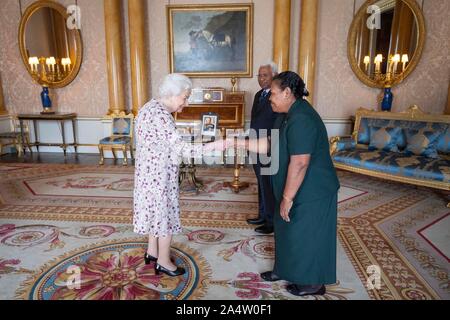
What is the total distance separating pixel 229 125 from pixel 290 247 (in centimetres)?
449

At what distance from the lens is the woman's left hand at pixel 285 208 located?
81.0 inches

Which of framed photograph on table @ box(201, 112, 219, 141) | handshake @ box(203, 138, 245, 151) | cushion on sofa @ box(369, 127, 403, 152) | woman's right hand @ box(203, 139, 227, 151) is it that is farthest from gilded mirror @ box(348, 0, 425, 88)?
woman's right hand @ box(203, 139, 227, 151)

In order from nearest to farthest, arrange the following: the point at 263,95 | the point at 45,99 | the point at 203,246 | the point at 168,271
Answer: the point at 168,271
the point at 203,246
the point at 263,95
the point at 45,99

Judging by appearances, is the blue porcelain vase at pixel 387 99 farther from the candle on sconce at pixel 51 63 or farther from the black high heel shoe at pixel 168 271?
the candle on sconce at pixel 51 63

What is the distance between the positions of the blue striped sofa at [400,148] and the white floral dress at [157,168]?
337 centimetres

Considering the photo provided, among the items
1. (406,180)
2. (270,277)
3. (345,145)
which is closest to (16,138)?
(345,145)

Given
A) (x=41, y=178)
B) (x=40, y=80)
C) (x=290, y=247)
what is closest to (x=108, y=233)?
(x=290, y=247)

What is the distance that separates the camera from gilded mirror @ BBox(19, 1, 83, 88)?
23.6 feet

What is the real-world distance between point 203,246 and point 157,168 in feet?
3.75

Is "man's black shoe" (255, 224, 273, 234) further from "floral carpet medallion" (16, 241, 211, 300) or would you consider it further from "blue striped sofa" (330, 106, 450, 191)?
"blue striped sofa" (330, 106, 450, 191)

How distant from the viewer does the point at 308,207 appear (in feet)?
6.83

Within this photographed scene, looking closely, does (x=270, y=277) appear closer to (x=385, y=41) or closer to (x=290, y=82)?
(x=290, y=82)

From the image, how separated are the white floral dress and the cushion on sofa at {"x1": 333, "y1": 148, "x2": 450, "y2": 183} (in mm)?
3354

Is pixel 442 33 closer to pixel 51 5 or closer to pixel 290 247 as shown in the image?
pixel 290 247
